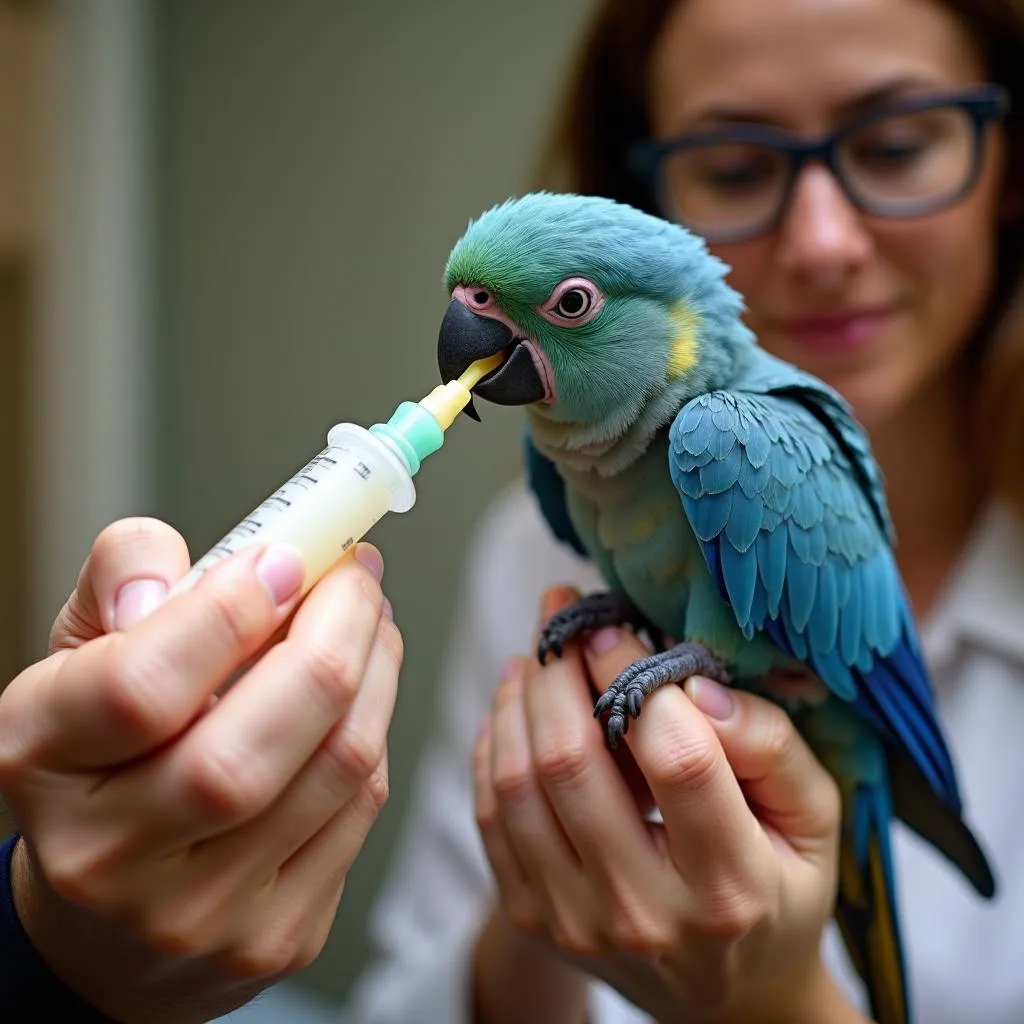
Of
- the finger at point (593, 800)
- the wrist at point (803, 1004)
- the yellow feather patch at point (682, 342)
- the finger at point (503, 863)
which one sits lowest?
the wrist at point (803, 1004)

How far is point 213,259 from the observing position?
4.98 ft

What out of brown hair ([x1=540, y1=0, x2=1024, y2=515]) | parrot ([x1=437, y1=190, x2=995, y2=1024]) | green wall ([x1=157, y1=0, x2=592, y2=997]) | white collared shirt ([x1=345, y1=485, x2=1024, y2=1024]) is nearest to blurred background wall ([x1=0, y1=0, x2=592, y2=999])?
green wall ([x1=157, y1=0, x2=592, y2=997])

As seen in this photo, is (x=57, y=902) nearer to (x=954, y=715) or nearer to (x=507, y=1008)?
(x=507, y=1008)

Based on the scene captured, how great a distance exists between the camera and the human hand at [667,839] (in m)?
0.48

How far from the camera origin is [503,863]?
59 cm

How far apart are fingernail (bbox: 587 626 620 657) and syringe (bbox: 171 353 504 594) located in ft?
0.61

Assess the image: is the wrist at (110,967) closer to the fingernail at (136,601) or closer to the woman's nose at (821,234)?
the fingernail at (136,601)

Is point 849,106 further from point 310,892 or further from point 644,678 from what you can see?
point 310,892

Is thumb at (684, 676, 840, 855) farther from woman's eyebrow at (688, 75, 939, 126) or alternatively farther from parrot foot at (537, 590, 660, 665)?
woman's eyebrow at (688, 75, 939, 126)

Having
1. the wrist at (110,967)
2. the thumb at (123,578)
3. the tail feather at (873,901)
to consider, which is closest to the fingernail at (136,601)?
the thumb at (123,578)

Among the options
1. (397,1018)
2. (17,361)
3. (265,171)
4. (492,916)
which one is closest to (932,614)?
(492,916)

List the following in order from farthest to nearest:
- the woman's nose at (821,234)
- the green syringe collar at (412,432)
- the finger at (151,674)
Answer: the woman's nose at (821,234), the green syringe collar at (412,432), the finger at (151,674)

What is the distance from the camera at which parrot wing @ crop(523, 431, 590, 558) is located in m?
0.61

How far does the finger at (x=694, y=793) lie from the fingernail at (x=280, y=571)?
0.21m
